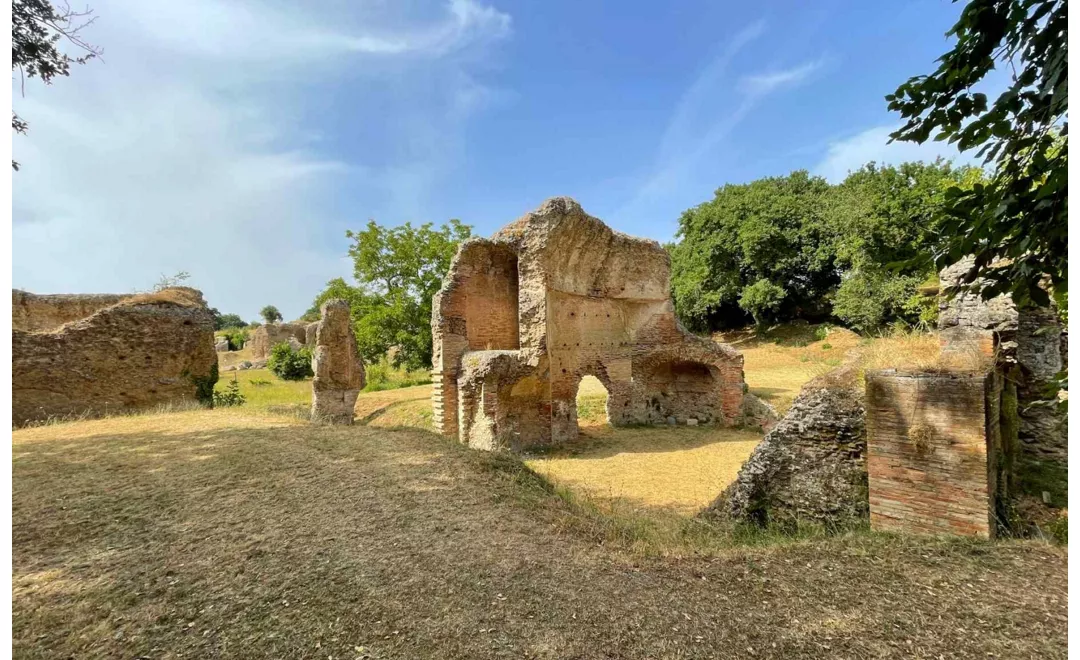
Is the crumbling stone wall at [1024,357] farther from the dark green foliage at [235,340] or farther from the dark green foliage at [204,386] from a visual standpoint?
the dark green foliage at [235,340]

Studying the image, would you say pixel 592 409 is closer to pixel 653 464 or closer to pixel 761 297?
pixel 653 464

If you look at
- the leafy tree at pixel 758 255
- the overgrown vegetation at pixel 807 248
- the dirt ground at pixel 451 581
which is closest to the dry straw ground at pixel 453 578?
the dirt ground at pixel 451 581

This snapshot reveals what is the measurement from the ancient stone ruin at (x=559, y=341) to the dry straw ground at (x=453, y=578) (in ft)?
15.4

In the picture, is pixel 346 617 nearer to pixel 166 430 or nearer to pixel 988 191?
pixel 988 191

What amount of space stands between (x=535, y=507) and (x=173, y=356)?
12074mm

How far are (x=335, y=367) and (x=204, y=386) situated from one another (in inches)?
142

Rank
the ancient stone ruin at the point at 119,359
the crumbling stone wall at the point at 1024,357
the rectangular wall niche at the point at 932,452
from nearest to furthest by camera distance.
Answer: the rectangular wall niche at the point at 932,452, the crumbling stone wall at the point at 1024,357, the ancient stone ruin at the point at 119,359

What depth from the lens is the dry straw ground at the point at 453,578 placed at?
8.67ft

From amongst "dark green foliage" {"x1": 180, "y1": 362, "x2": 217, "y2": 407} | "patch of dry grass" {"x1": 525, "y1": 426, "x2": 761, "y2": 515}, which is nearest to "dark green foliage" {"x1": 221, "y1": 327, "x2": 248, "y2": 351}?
"dark green foliage" {"x1": 180, "y1": 362, "x2": 217, "y2": 407}

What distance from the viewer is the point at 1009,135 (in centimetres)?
262

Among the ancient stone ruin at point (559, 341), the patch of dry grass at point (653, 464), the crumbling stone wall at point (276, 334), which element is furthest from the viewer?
the crumbling stone wall at point (276, 334)

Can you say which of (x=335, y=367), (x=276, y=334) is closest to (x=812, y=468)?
(x=335, y=367)

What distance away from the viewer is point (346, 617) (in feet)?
9.41

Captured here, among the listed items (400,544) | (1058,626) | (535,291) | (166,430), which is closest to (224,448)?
(166,430)
